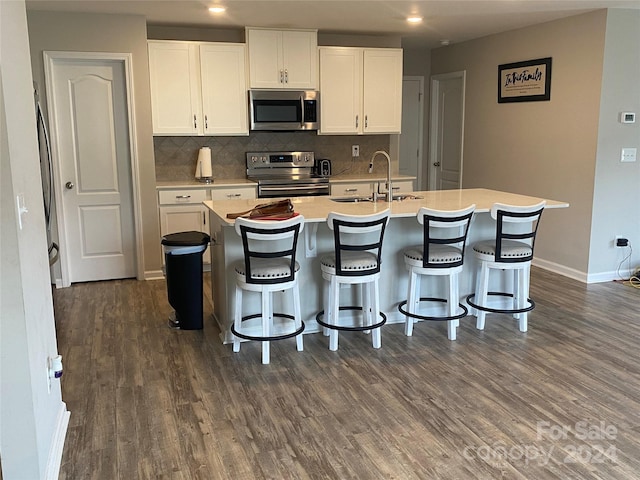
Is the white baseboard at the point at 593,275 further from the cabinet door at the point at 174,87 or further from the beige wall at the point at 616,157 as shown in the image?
the cabinet door at the point at 174,87

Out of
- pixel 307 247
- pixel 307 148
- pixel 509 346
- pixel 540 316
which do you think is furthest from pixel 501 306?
pixel 307 148

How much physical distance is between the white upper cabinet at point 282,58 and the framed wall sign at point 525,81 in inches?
80.9

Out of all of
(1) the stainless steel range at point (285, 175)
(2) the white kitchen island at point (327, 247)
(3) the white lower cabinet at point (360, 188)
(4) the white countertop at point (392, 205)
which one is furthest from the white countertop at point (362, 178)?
(2) the white kitchen island at point (327, 247)

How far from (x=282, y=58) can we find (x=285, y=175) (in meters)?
1.28

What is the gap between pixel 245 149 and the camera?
6414mm

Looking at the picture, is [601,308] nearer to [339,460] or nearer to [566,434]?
[566,434]

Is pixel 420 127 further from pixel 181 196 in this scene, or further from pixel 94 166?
pixel 94 166

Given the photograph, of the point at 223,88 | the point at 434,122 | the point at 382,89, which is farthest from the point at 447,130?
the point at 223,88

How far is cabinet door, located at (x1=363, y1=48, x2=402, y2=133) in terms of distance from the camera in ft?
20.5

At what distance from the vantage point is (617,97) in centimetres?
516

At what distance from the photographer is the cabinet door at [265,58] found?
18.9ft

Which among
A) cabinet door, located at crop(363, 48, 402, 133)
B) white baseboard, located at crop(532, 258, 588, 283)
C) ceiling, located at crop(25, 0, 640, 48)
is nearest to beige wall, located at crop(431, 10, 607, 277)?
white baseboard, located at crop(532, 258, 588, 283)

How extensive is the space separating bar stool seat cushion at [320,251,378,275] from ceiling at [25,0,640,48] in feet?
7.29

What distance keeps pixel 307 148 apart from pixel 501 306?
10.1 feet
